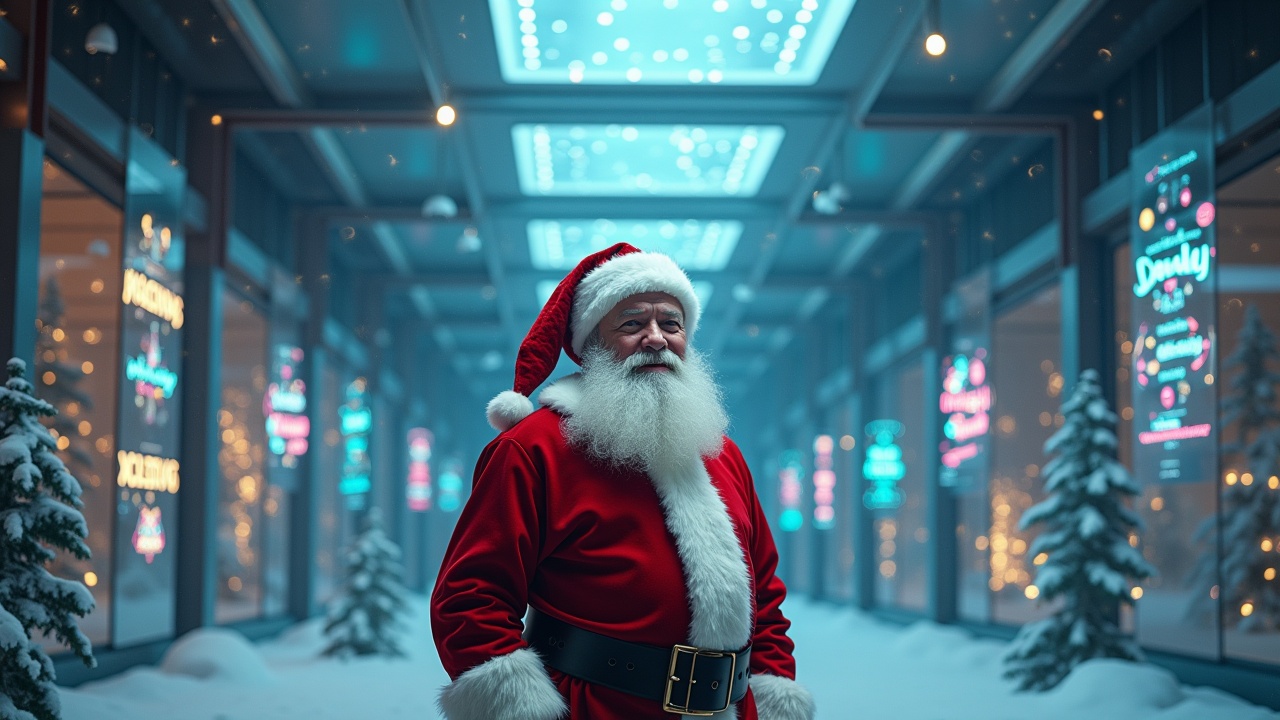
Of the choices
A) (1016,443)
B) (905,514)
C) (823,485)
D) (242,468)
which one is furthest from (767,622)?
(823,485)

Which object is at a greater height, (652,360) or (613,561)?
(652,360)

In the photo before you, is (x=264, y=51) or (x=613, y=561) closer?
(x=613, y=561)

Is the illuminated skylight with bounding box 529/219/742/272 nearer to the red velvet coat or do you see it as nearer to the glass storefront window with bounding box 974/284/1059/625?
the glass storefront window with bounding box 974/284/1059/625

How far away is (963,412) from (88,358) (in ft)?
28.5

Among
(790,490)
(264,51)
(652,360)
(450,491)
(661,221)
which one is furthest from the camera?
(450,491)

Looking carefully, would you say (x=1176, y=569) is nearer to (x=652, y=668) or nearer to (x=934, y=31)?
(x=934, y=31)

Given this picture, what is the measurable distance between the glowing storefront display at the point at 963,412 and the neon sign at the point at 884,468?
3383 millimetres

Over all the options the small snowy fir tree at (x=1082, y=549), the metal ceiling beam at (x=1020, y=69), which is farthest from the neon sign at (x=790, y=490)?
the small snowy fir tree at (x=1082, y=549)

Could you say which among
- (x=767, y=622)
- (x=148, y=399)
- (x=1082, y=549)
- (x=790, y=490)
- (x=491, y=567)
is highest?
(x=148, y=399)

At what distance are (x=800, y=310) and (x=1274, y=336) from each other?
1505cm

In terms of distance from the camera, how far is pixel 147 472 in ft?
32.4

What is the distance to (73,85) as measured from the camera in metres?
8.27

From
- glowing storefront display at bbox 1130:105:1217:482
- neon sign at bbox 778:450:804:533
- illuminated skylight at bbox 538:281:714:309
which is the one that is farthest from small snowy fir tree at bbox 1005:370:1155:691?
neon sign at bbox 778:450:804:533

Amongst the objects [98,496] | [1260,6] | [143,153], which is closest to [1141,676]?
[1260,6]
